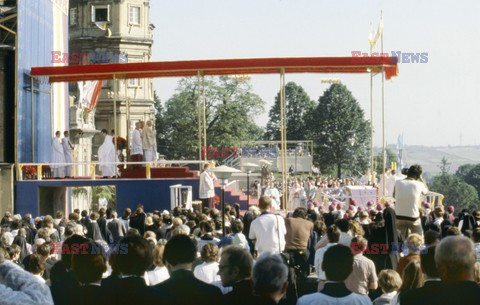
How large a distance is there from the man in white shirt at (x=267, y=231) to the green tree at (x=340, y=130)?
100 meters

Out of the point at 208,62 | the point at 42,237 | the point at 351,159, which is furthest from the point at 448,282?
the point at 351,159

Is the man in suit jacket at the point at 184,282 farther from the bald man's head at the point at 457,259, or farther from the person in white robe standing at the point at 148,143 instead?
the person in white robe standing at the point at 148,143

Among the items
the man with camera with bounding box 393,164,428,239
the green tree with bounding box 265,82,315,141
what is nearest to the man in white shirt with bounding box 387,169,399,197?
the man with camera with bounding box 393,164,428,239

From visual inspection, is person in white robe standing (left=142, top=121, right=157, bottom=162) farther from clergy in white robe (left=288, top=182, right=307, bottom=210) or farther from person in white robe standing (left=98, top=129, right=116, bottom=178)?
clergy in white robe (left=288, top=182, right=307, bottom=210)

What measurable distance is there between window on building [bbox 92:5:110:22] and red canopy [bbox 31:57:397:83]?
47.1 meters

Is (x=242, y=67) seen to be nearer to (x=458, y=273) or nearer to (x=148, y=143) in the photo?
(x=148, y=143)

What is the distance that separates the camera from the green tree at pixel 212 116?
293ft

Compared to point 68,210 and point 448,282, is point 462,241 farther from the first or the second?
point 68,210

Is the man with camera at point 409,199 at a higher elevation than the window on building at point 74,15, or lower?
lower

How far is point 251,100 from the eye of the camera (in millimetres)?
91812

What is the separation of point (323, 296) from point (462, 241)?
4.25 feet

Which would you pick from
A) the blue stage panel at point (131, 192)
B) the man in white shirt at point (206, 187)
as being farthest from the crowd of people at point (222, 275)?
the blue stage panel at point (131, 192)

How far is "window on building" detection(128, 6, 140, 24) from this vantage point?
7676 centimetres

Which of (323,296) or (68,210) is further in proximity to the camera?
(68,210)
